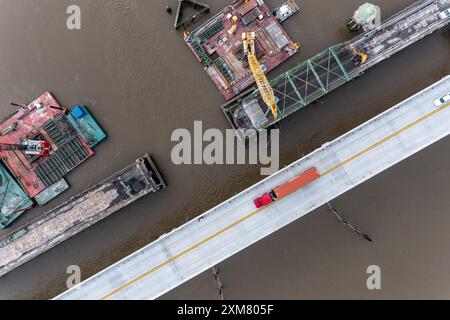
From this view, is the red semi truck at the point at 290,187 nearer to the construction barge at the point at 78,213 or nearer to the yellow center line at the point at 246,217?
the yellow center line at the point at 246,217

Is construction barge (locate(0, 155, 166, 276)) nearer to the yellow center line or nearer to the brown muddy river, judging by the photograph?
the brown muddy river

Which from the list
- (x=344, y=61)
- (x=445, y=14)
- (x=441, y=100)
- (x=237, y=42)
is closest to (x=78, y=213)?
(x=237, y=42)

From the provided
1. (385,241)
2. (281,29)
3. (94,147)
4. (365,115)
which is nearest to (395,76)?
(365,115)

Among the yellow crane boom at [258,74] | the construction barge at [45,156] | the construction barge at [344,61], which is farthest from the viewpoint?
the construction barge at [45,156]

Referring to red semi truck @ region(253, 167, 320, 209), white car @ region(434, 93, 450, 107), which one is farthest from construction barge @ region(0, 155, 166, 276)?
white car @ region(434, 93, 450, 107)

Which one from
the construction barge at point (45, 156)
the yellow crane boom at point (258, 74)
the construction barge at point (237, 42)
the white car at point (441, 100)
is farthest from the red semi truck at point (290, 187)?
the construction barge at point (45, 156)

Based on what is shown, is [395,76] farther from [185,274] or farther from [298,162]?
[185,274]

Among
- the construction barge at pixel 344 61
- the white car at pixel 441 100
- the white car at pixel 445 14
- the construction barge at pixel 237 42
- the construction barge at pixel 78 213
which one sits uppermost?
the construction barge at pixel 237 42
